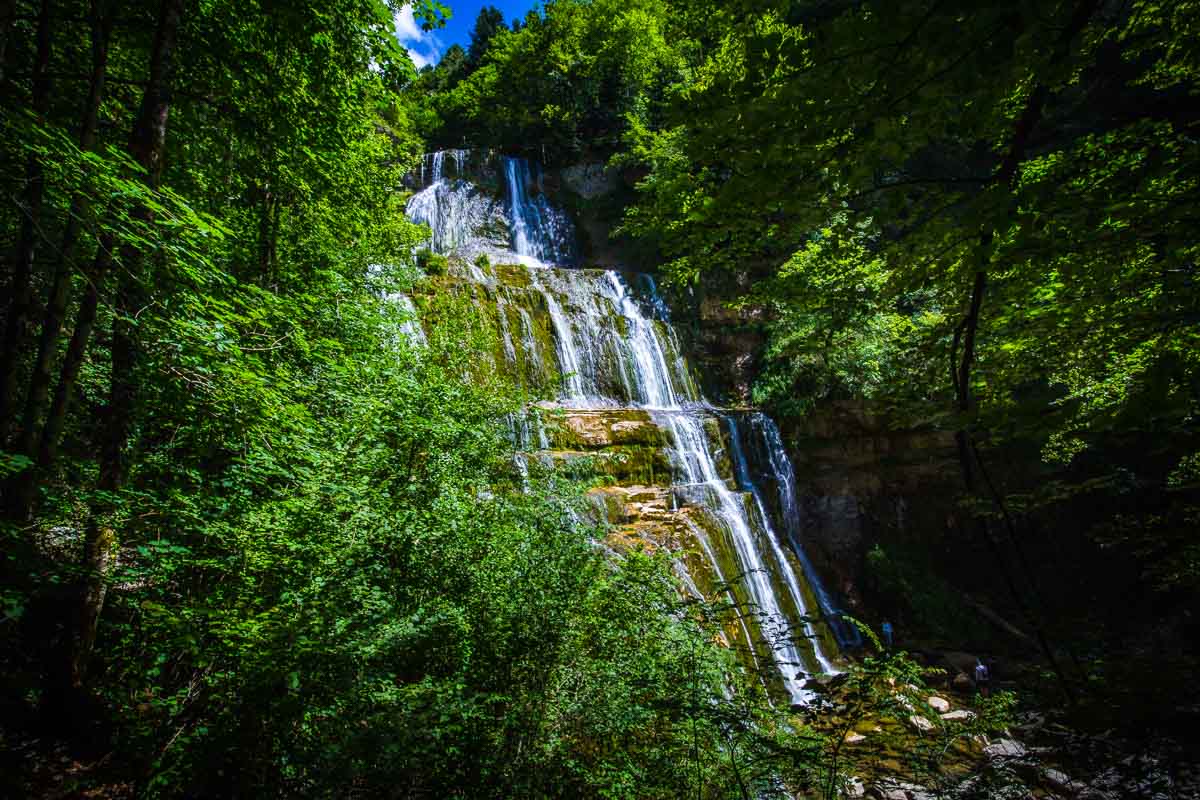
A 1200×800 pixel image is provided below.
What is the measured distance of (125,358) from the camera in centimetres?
309

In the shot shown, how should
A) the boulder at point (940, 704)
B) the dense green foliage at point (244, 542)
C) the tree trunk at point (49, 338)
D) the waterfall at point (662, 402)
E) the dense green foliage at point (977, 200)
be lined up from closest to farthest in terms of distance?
1. the dense green foliage at point (977, 200)
2. the dense green foliage at point (244, 542)
3. the tree trunk at point (49, 338)
4. the boulder at point (940, 704)
5. the waterfall at point (662, 402)

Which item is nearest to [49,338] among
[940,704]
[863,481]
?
[940,704]

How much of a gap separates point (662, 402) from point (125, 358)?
11987mm

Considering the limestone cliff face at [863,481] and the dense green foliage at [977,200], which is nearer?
the dense green foliage at [977,200]

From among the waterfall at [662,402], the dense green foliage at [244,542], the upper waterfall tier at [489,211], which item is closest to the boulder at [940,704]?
the waterfall at [662,402]

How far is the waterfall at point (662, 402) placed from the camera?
927 centimetres

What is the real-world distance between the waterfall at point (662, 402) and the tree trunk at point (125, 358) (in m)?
3.73

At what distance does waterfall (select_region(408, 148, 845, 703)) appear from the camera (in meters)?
9.27

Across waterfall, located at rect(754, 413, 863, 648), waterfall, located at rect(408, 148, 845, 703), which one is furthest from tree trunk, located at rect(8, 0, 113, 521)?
waterfall, located at rect(754, 413, 863, 648)

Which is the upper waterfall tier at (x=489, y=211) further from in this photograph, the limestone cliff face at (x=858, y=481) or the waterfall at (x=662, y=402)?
the limestone cliff face at (x=858, y=481)

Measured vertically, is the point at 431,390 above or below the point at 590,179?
below

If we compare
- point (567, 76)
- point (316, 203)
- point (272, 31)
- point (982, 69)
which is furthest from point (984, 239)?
point (567, 76)

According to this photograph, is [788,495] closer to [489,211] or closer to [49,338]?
[49,338]

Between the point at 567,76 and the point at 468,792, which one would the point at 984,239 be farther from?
the point at 567,76
